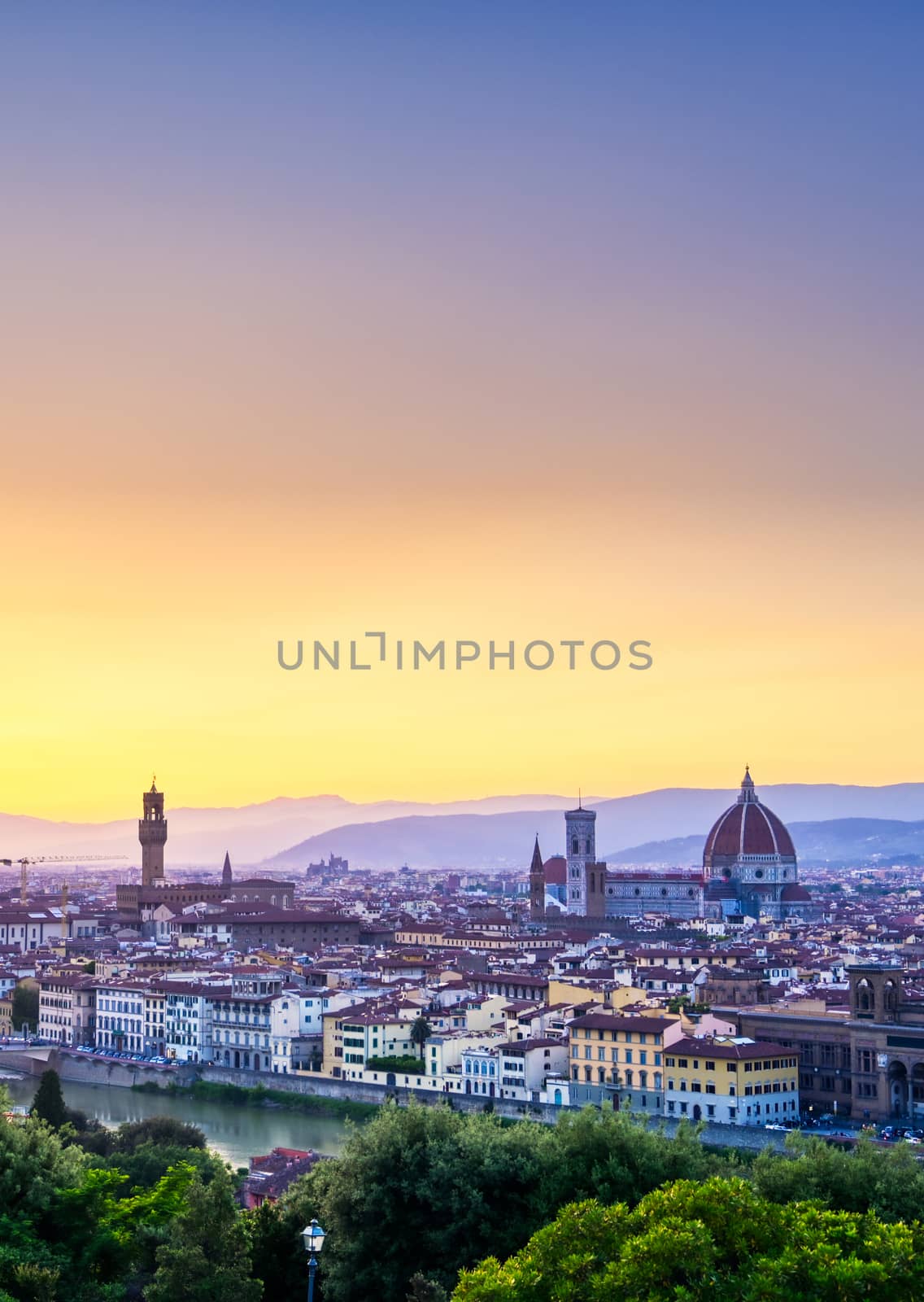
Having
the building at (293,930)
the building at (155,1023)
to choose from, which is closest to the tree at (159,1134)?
the building at (155,1023)

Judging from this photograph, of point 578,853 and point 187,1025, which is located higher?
point 578,853

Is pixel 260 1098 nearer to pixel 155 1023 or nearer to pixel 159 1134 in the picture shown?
pixel 155 1023

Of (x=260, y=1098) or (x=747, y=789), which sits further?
(x=747, y=789)

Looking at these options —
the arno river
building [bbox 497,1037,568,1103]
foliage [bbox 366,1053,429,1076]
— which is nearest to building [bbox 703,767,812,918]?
the arno river

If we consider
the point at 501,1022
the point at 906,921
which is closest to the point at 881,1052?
the point at 501,1022

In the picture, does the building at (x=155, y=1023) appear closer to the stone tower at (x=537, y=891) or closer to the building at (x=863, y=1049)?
the building at (x=863, y=1049)

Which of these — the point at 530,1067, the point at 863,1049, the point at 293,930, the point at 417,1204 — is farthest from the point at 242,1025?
the point at 293,930
